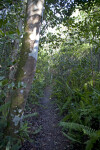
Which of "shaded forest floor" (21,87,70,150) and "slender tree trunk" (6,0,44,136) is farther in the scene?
"shaded forest floor" (21,87,70,150)

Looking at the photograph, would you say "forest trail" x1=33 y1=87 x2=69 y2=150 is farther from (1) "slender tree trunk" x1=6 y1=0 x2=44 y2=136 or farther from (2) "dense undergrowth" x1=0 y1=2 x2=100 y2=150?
(1) "slender tree trunk" x1=6 y1=0 x2=44 y2=136


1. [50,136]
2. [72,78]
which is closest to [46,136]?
[50,136]

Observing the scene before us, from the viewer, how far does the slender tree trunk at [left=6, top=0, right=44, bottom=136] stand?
2.33m

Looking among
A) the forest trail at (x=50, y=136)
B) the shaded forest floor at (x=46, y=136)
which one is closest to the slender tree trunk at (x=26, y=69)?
the shaded forest floor at (x=46, y=136)

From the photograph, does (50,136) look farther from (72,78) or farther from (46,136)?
(72,78)

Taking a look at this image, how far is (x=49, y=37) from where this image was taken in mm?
5680

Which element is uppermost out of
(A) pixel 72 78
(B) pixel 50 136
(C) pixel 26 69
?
(C) pixel 26 69

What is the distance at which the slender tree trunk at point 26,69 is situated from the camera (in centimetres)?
233

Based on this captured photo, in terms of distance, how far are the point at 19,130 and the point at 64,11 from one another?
15.7 feet

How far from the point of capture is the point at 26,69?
2.35m

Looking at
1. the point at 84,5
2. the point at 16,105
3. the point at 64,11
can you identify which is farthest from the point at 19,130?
the point at 64,11

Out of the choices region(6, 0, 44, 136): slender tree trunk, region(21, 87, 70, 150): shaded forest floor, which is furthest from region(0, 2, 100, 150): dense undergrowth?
region(21, 87, 70, 150): shaded forest floor

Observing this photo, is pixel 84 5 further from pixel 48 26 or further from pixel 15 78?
pixel 15 78

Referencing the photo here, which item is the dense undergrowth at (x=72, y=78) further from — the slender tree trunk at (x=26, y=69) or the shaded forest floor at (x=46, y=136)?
the shaded forest floor at (x=46, y=136)
